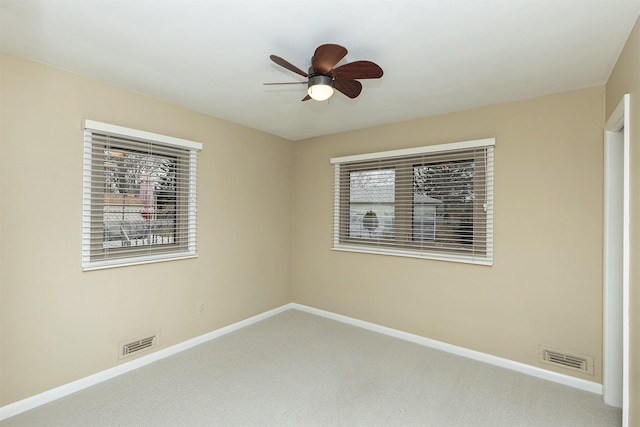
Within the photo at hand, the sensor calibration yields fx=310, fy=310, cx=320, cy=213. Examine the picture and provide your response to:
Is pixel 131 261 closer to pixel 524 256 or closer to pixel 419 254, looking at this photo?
pixel 419 254

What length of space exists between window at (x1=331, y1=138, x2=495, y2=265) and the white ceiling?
2.16 feet

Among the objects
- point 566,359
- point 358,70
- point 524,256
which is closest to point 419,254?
point 524,256

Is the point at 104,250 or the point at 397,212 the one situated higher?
the point at 397,212

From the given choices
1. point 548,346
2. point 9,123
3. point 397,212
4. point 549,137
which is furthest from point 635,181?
point 9,123

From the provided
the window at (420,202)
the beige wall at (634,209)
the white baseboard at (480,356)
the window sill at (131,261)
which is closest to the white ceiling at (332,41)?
the beige wall at (634,209)

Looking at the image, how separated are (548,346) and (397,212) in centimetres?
181

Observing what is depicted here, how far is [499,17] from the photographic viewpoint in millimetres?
1658

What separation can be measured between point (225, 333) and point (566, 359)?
3.27 metres

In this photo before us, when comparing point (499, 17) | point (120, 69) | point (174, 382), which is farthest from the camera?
point (174, 382)

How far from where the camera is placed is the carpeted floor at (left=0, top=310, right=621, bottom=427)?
2.09 meters

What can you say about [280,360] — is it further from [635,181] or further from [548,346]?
[635,181]

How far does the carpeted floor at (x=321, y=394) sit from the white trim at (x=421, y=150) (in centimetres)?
205

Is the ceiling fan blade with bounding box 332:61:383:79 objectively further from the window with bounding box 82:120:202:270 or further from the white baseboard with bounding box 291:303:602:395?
the white baseboard with bounding box 291:303:602:395

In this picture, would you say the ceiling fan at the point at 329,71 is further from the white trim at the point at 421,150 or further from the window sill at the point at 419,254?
the window sill at the point at 419,254
